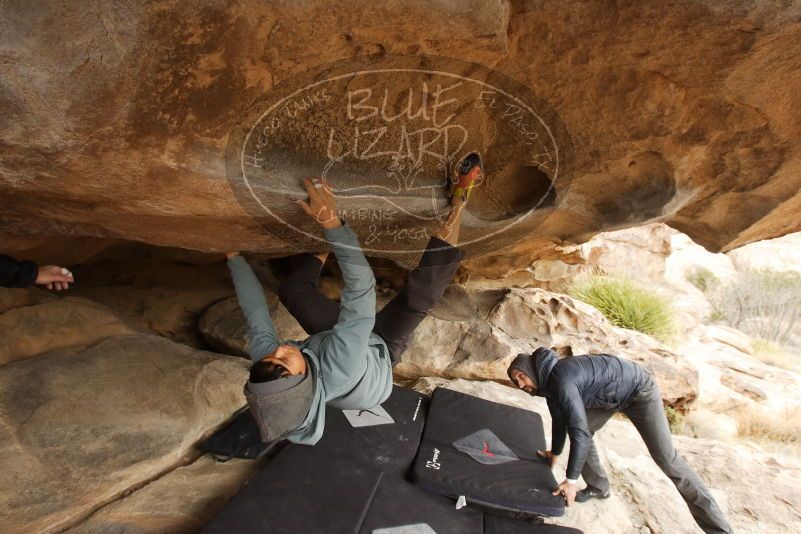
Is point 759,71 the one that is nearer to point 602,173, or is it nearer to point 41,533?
point 602,173

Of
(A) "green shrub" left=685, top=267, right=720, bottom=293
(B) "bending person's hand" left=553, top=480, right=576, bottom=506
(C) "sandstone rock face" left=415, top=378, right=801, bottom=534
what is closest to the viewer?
(B) "bending person's hand" left=553, top=480, right=576, bottom=506

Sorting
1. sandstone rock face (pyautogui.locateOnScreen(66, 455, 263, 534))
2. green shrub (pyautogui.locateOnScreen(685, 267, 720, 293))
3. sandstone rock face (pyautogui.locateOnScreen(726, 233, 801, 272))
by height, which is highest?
sandstone rock face (pyautogui.locateOnScreen(726, 233, 801, 272))

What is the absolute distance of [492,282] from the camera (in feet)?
17.5

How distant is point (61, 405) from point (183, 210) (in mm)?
1292

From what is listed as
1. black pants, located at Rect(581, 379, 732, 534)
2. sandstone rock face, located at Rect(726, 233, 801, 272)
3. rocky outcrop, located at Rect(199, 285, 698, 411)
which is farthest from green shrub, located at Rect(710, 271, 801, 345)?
black pants, located at Rect(581, 379, 732, 534)

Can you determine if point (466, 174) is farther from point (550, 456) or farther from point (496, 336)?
point (496, 336)

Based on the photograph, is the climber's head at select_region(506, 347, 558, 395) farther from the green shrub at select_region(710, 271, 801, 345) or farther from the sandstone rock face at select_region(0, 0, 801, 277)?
the green shrub at select_region(710, 271, 801, 345)

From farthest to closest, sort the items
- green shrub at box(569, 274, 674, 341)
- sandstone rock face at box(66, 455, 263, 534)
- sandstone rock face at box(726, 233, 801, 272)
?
1. sandstone rock face at box(726, 233, 801, 272)
2. green shrub at box(569, 274, 674, 341)
3. sandstone rock face at box(66, 455, 263, 534)

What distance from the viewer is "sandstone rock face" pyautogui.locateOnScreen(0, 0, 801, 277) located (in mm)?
1308

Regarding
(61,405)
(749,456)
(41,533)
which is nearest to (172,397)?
(61,405)

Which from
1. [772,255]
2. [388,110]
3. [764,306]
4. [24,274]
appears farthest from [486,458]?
[772,255]

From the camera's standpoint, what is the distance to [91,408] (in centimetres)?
233

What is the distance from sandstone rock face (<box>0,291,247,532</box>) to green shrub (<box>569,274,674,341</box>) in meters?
5.78

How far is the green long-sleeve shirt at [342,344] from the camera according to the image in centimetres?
180
